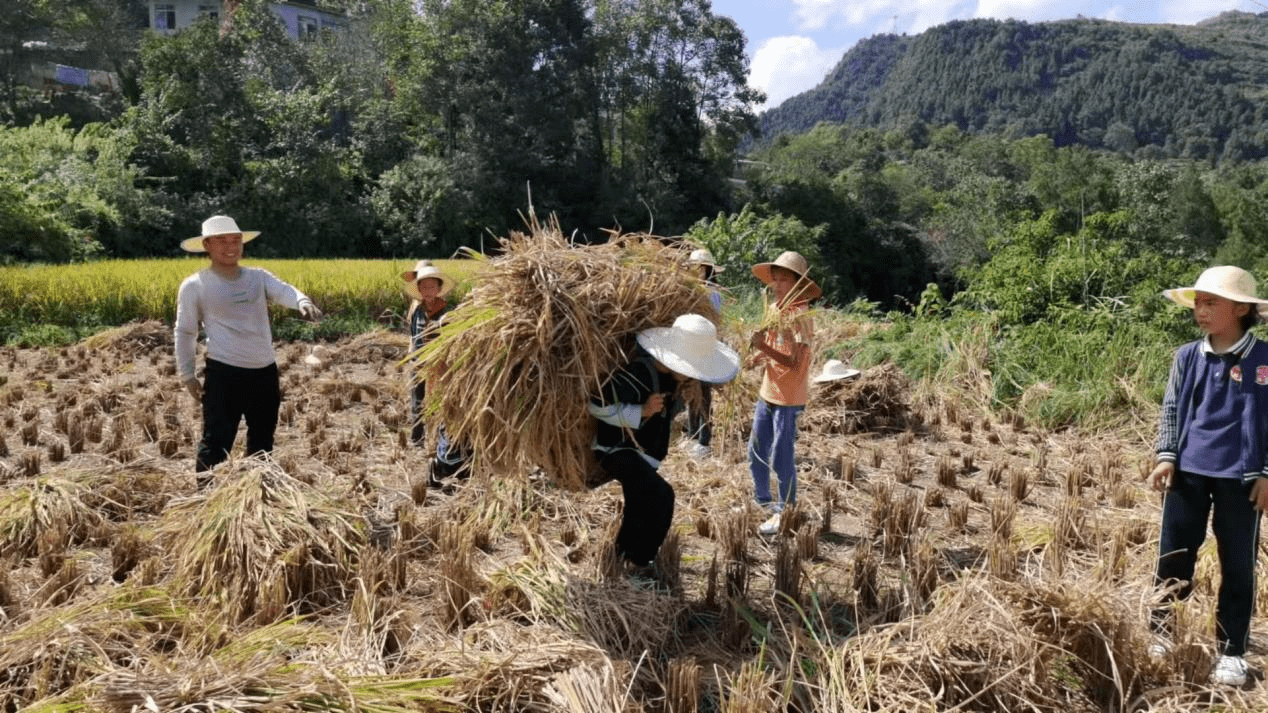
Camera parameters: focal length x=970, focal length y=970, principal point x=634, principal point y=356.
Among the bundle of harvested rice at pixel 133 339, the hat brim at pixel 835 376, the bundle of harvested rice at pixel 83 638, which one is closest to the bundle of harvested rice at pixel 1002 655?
the bundle of harvested rice at pixel 83 638

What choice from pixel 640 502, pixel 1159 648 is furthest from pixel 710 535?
pixel 1159 648

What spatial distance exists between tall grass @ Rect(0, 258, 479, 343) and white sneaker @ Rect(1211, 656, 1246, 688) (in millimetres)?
9274

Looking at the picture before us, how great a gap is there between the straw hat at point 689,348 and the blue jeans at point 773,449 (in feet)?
3.72

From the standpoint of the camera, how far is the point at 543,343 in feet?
11.5

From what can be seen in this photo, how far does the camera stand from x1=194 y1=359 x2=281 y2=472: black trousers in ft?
15.6

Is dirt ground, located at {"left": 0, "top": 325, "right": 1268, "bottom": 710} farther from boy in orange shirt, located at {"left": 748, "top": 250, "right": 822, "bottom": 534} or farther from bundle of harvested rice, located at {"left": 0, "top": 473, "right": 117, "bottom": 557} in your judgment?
boy in orange shirt, located at {"left": 748, "top": 250, "right": 822, "bottom": 534}

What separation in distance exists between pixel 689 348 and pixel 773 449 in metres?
1.41

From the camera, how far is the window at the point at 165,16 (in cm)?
4409

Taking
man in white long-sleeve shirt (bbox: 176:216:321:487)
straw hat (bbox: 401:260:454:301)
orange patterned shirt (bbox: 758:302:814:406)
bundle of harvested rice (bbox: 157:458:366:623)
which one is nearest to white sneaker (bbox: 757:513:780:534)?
orange patterned shirt (bbox: 758:302:814:406)

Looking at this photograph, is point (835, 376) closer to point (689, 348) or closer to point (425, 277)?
point (425, 277)

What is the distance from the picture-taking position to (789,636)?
3.49 metres

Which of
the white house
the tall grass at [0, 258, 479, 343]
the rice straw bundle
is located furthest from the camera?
the white house

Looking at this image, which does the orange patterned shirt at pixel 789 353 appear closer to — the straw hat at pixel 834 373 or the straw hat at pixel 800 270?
the straw hat at pixel 800 270

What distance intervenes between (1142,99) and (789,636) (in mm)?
167621
